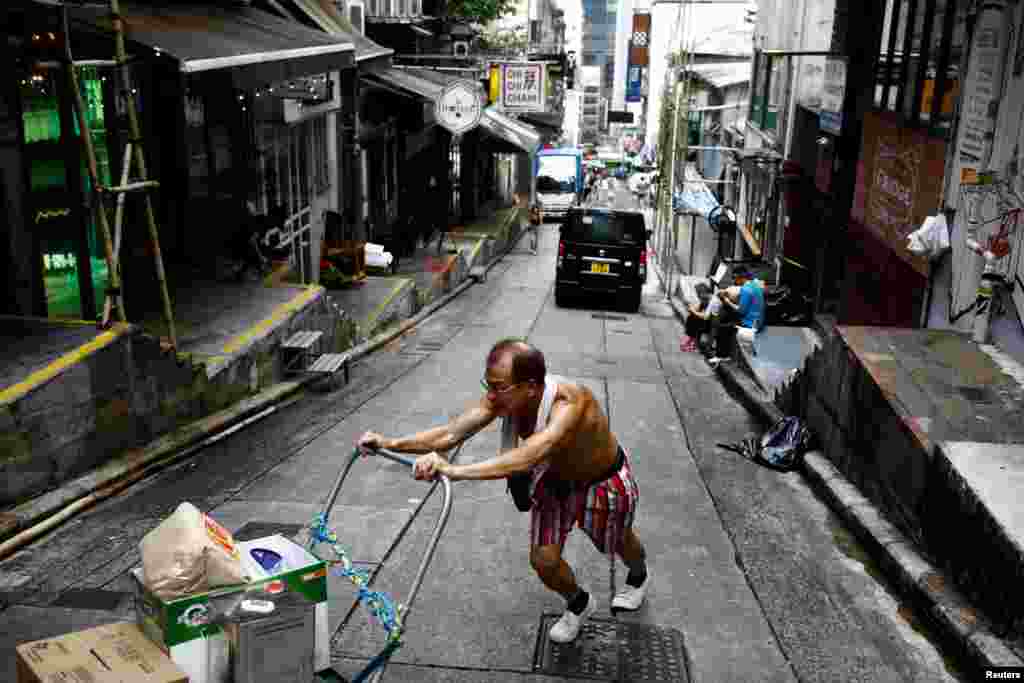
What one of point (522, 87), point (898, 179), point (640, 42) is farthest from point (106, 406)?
point (640, 42)

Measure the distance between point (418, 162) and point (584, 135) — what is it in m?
151

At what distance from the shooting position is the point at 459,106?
20.1 m

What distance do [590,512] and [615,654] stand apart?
0.82 m

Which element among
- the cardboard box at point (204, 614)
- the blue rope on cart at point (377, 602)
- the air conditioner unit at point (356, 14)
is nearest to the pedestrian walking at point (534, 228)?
the air conditioner unit at point (356, 14)

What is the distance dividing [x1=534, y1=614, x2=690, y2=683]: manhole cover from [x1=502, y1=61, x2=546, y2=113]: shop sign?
21.1 metres

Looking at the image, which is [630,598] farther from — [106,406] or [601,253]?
[601,253]

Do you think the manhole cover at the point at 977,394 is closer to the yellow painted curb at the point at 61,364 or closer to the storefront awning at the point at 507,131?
the yellow painted curb at the point at 61,364

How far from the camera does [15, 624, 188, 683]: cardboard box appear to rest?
11.4 ft

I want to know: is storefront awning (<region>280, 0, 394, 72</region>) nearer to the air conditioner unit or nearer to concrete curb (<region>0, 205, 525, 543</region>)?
the air conditioner unit

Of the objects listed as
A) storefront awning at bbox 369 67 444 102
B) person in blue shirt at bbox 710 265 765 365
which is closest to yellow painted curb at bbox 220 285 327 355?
person in blue shirt at bbox 710 265 765 365

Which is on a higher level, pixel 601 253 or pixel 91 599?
pixel 91 599

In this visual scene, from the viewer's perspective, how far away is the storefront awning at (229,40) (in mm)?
8141

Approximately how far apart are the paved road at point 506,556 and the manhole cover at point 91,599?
0.02m

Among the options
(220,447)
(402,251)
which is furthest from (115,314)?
(402,251)
